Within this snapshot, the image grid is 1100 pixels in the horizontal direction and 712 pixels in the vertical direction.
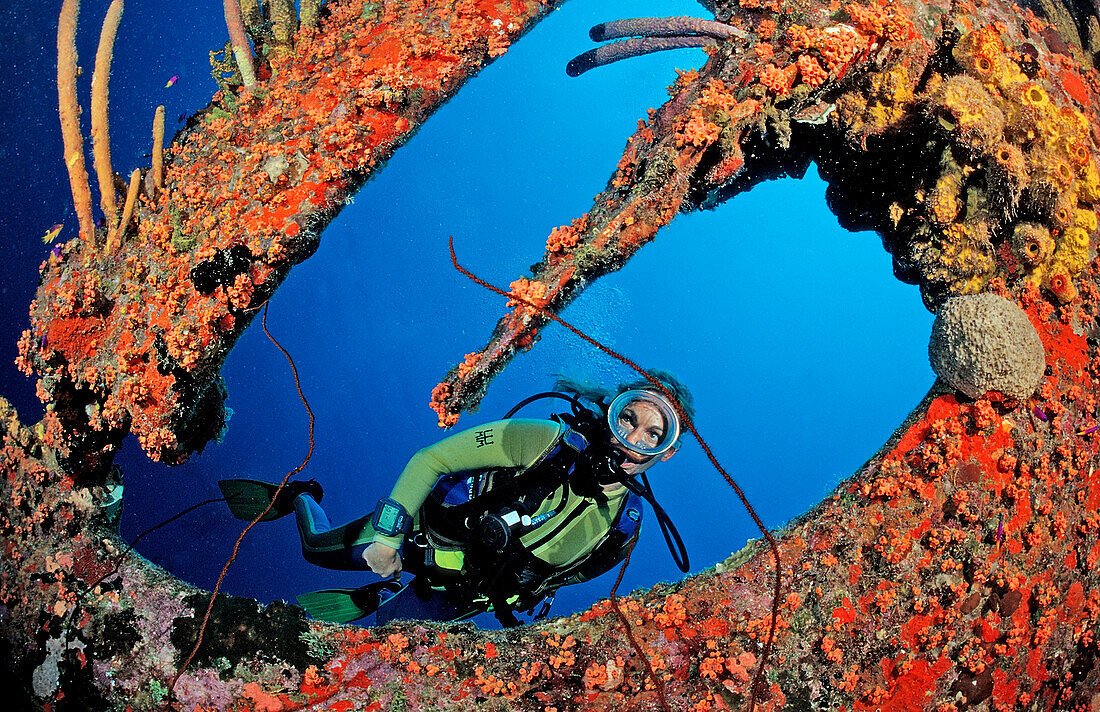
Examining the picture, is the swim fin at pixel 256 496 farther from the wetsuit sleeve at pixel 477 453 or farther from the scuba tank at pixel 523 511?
the wetsuit sleeve at pixel 477 453

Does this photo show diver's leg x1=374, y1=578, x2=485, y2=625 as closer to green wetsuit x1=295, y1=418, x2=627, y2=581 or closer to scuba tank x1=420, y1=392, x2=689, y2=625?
scuba tank x1=420, y1=392, x2=689, y2=625

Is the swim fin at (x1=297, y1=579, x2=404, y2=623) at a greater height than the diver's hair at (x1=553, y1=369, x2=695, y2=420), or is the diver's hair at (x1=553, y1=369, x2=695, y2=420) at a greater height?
the diver's hair at (x1=553, y1=369, x2=695, y2=420)

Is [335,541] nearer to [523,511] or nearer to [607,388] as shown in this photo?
[523,511]

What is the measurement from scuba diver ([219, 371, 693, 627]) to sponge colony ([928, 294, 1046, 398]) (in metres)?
1.27

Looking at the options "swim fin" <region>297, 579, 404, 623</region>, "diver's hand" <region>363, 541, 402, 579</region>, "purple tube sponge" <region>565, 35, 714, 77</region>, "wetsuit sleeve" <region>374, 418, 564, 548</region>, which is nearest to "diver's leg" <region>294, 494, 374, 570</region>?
"swim fin" <region>297, 579, 404, 623</region>

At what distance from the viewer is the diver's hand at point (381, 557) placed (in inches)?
110

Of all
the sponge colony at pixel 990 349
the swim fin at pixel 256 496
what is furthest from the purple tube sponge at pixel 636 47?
the swim fin at pixel 256 496

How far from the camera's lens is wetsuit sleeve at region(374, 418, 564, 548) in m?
3.01

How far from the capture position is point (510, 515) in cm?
303

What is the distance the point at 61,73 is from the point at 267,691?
3.20m

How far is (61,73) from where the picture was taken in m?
2.66

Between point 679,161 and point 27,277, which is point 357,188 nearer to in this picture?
point 679,161

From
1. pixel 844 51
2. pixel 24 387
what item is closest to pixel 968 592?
pixel 844 51

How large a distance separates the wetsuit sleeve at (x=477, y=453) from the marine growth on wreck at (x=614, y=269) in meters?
0.75
